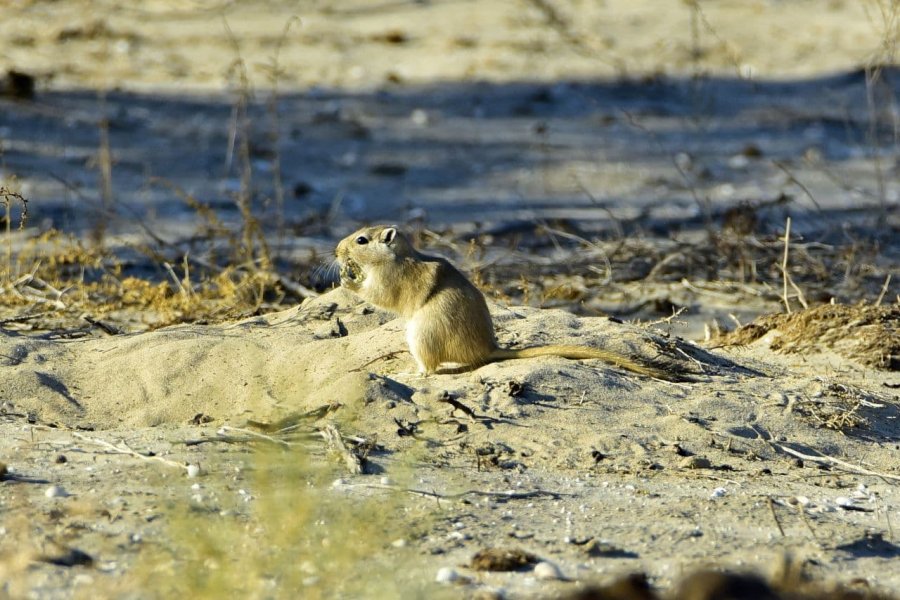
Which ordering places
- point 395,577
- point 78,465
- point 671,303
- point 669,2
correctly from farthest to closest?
point 669,2, point 671,303, point 78,465, point 395,577

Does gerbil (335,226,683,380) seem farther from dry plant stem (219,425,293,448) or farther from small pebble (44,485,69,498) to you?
small pebble (44,485,69,498)

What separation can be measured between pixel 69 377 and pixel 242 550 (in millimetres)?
1887

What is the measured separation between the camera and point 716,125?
1295 cm

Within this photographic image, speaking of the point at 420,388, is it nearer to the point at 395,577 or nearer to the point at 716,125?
the point at 395,577

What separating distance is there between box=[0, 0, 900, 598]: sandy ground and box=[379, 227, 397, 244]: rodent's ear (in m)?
0.40

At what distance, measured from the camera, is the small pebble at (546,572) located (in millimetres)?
3588

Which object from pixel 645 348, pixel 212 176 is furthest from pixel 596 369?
pixel 212 176

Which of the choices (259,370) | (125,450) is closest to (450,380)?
(259,370)

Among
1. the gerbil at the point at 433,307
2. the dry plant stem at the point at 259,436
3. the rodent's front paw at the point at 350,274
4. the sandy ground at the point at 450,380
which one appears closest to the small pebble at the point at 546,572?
the sandy ground at the point at 450,380

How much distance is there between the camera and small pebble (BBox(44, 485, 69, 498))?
4.00 metres

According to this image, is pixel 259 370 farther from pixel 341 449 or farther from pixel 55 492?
pixel 55 492

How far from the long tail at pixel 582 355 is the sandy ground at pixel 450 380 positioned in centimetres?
6

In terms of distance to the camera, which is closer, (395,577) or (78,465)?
(395,577)

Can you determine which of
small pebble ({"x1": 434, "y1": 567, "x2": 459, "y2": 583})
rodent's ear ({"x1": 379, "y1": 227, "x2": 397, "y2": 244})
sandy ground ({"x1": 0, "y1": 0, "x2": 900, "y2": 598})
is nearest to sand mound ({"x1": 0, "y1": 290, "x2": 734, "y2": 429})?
sandy ground ({"x1": 0, "y1": 0, "x2": 900, "y2": 598})
